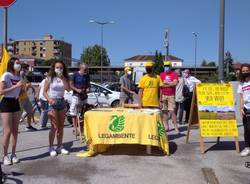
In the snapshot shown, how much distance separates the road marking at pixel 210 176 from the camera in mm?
6051

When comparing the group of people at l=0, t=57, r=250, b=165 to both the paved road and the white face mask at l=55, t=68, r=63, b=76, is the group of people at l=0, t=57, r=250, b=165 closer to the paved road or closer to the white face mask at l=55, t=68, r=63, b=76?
the white face mask at l=55, t=68, r=63, b=76

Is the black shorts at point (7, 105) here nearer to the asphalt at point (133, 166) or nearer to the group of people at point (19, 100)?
the group of people at point (19, 100)

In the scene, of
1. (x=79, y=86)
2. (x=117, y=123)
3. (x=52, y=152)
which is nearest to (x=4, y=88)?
(x=52, y=152)

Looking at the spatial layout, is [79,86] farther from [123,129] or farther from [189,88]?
[189,88]

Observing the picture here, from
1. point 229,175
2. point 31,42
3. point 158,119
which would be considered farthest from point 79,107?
point 31,42

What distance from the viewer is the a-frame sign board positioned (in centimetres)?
828

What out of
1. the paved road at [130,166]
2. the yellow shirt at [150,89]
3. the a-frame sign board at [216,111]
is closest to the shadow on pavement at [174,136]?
the paved road at [130,166]

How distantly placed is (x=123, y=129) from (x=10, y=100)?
214 cm

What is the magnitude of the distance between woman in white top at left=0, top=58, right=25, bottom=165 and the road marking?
3294 mm

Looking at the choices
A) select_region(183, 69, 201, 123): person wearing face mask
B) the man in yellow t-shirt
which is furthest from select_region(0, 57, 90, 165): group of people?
select_region(183, 69, 201, 123): person wearing face mask

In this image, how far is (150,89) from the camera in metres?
9.06

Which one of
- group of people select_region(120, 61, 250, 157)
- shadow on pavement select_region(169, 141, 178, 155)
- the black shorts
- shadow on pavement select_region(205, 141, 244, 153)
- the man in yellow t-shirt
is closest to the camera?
the black shorts

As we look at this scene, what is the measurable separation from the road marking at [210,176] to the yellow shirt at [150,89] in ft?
8.72

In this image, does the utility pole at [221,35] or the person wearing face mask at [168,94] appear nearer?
the person wearing face mask at [168,94]
